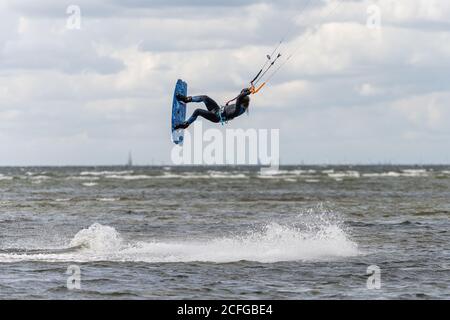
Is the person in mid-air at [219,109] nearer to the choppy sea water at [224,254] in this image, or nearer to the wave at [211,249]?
the choppy sea water at [224,254]

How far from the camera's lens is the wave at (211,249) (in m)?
26.8

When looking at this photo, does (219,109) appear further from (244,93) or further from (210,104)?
(244,93)

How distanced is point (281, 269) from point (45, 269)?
19.0ft

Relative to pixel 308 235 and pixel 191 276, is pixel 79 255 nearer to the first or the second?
pixel 191 276

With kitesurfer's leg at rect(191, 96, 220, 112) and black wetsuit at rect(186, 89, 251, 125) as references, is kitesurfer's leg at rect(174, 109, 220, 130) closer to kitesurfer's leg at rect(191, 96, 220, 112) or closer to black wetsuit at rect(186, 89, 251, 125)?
black wetsuit at rect(186, 89, 251, 125)

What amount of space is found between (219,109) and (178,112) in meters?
2.13

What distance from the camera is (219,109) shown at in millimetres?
23000

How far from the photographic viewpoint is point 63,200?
195ft

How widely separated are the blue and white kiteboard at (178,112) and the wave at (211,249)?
140 inches

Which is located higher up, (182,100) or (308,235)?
(182,100)

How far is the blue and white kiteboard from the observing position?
24.6 m
